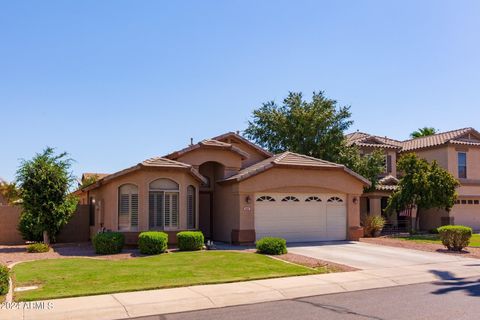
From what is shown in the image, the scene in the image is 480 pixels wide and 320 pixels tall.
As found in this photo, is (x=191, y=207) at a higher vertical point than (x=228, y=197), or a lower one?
lower

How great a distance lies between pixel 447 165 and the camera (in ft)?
108

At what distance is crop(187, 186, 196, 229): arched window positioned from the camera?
2141 cm

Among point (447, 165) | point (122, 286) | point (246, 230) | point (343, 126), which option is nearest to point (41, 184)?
point (246, 230)

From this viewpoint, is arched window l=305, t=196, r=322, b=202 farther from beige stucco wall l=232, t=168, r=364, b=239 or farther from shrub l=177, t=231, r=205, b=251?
shrub l=177, t=231, r=205, b=251

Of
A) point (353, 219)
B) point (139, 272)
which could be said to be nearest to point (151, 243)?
point (139, 272)

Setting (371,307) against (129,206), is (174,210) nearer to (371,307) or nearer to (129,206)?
(129,206)

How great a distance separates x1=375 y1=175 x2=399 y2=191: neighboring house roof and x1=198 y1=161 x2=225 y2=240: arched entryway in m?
12.3

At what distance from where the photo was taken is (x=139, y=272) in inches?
535

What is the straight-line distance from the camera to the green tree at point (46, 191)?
21.1 meters

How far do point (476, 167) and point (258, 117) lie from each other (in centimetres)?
1611

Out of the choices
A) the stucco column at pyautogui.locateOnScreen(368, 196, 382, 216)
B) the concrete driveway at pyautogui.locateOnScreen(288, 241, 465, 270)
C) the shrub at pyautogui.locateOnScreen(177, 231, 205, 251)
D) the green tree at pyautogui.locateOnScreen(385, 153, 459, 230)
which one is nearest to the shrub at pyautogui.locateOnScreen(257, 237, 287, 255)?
the concrete driveway at pyautogui.locateOnScreen(288, 241, 465, 270)

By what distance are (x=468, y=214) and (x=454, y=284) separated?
23.9 metres

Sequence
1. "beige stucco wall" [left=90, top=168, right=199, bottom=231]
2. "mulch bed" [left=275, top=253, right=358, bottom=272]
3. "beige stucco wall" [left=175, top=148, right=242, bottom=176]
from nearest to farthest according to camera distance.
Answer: "mulch bed" [left=275, top=253, right=358, bottom=272]
"beige stucco wall" [left=90, top=168, right=199, bottom=231]
"beige stucco wall" [left=175, top=148, right=242, bottom=176]

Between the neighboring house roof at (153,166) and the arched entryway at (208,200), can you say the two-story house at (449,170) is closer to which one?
the arched entryway at (208,200)
